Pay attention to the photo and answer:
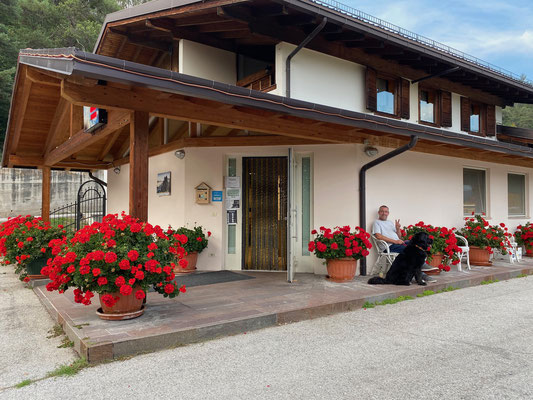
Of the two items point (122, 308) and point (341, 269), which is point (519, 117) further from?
point (122, 308)

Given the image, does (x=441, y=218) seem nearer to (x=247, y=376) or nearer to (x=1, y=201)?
(x=247, y=376)

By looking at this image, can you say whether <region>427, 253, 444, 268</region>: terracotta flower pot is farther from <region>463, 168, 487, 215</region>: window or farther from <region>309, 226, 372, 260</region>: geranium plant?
<region>463, 168, 487, 215</region>: window

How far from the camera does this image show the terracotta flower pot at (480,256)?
836cm

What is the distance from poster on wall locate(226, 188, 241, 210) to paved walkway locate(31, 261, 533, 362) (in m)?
1.43

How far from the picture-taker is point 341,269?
6422mm

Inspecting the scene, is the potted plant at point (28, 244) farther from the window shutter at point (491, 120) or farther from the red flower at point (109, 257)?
the window shutter at point (491, 120)

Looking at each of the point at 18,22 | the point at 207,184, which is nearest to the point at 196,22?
the point at 207,184

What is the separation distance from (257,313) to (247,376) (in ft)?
4.53

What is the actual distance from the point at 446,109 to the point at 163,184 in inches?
306

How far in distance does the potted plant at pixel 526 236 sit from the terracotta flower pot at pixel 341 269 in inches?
243

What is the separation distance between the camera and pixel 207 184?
7.48 metres

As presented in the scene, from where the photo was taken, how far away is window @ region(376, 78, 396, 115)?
9.41 meters

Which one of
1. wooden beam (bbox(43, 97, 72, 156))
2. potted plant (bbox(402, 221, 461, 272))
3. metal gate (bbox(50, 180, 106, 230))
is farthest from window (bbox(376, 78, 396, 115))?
metal gate (bbox(50, 180, 106, 230))

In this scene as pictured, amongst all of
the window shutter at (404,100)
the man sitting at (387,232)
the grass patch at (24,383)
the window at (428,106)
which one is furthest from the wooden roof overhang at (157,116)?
the grass patch at (24,383)
